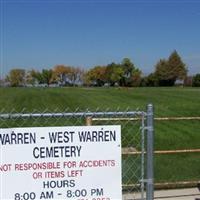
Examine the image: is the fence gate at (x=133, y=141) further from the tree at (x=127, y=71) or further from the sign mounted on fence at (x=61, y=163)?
the tree at (x=127, y=71)

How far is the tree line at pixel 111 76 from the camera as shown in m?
139

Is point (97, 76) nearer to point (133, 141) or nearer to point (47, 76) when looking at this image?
point (47, 76)

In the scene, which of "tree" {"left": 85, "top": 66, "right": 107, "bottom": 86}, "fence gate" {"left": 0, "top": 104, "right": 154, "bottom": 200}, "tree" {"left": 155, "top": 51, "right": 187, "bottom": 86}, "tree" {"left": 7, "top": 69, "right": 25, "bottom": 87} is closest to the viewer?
"fence gate" {"left": 0, "top": 104, "right": 154, "bottom": 200}

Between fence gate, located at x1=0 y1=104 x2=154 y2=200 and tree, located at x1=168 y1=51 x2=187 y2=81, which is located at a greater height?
tree, located at x1=168 y1=51 x2=187 y2=81

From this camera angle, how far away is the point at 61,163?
5449 mm

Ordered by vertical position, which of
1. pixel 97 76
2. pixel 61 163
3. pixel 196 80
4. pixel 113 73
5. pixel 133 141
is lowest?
pixel 133 141

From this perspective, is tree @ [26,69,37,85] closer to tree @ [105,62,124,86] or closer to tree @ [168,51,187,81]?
tree @ [105,62,124,86]

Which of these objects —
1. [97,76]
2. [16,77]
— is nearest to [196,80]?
[97,76]

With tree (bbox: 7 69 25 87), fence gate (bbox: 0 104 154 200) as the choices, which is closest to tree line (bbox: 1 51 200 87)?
tree (bbox: 7 69 25 87)

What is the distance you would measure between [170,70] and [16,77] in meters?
38.8

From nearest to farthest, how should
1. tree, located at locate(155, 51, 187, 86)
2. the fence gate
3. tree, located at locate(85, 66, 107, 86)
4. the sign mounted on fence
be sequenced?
the sign mounted on fence, the fence gate, tree, located at locate(155, 51, 187, 86), tree, located at locate(85, 66, 107, 86)

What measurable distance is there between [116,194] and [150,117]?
33.6 inches

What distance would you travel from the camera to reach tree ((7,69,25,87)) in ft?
468

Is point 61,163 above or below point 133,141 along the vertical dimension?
above
